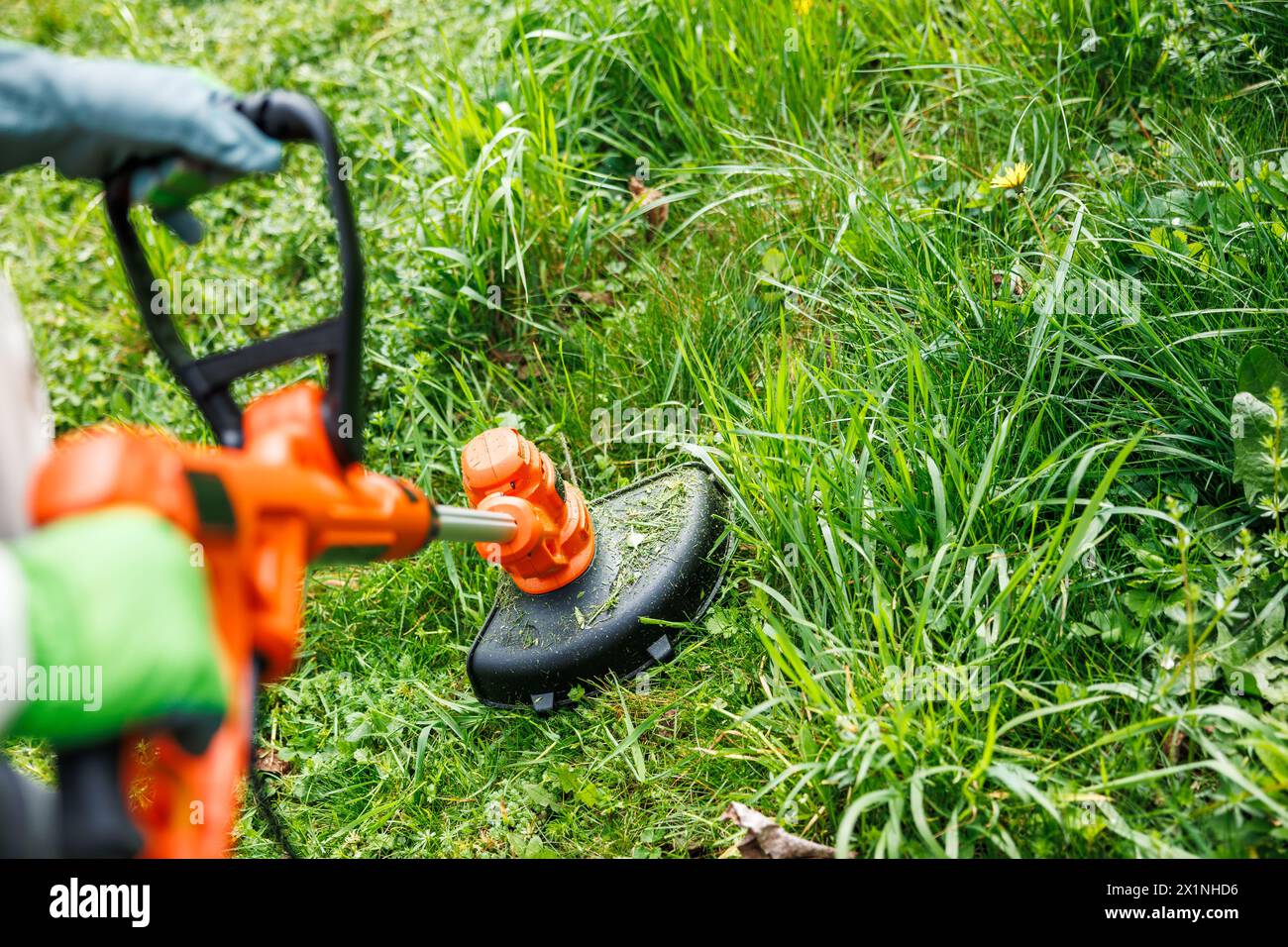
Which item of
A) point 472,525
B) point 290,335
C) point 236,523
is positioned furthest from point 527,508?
point 236,523

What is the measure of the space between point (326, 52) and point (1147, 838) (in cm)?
331

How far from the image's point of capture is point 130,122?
1.28 m

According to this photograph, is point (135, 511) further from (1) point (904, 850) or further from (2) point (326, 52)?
(2) point (326, 52)

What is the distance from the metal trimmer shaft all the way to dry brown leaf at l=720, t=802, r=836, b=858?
0.59 meters

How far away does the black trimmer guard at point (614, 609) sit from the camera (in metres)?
1.91

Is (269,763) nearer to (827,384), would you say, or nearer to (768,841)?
(768,841)

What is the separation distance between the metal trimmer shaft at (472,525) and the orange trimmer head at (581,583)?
11 cm

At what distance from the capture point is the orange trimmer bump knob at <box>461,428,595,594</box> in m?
1.79

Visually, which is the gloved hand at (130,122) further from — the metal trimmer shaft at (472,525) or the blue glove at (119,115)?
the metal trimmer shaft at (472,525)

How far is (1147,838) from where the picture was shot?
1.37m

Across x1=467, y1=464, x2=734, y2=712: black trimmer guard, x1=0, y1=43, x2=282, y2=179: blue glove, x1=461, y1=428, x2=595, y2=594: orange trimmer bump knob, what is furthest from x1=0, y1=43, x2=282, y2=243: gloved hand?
x1=467, y1=464, x2=734, y2=712: black trimmer guard

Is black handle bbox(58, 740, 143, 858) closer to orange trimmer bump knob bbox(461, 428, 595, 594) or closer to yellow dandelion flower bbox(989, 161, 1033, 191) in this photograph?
orange trimmer bump knob bbox(461, 428, 595, 594)
